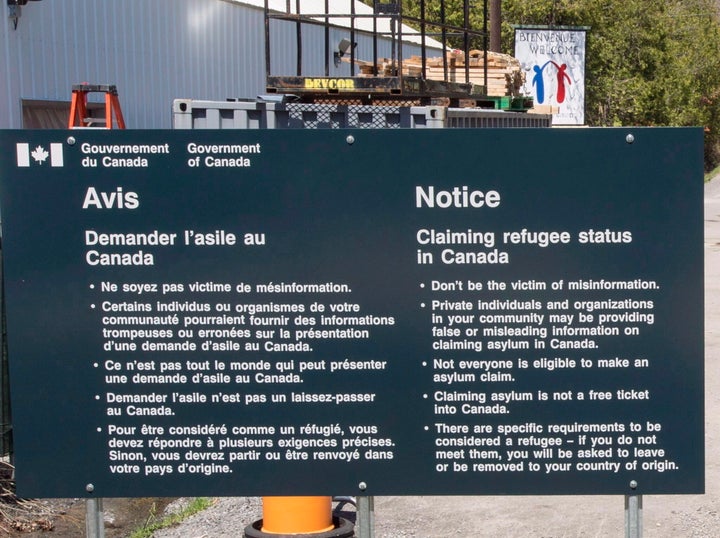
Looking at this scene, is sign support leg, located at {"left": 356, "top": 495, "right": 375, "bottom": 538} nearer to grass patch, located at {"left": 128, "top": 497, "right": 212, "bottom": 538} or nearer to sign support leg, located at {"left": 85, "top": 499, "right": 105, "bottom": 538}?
sign support leg, located at {"left": 85, "top": 499, "right": 105, "bottom": 538}

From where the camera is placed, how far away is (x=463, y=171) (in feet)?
11.4

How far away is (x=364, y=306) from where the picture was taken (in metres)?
3.51

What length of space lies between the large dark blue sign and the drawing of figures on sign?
77.9 ft

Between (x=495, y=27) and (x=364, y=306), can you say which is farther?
(x=495, y=27)

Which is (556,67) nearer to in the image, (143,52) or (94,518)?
(143,52)

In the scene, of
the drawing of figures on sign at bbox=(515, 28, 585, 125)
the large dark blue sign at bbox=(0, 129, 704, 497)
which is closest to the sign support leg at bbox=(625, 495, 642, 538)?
the large dark blue sign at bbox=(0, 129, 704, 497)

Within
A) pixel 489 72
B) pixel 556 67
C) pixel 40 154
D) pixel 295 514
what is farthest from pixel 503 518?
pixel 556 67

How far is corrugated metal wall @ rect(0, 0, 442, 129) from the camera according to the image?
1347 centimetres

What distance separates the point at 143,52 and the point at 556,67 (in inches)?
523

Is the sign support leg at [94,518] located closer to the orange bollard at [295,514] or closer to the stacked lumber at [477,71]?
the orange bollard at [295,514]

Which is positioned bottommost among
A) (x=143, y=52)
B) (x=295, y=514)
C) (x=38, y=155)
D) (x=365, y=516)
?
(x=295, y=514)

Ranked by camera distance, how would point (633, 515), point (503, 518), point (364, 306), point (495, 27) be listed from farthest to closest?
1. point (495, 27)
2. point (503, 518)
3. point (633, 515)
4. point (364, 306)

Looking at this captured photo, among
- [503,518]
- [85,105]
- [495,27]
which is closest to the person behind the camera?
[503,518]

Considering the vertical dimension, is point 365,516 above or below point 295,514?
above
